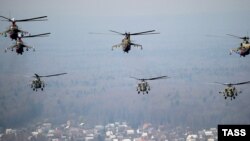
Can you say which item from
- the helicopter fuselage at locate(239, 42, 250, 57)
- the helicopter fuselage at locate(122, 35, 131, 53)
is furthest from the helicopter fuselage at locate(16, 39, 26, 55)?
the helicopter fuselage at locate(239, 42, 250, 57)

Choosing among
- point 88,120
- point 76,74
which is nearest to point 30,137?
point 88,120

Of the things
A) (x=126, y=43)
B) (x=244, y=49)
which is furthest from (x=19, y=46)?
(x=244, y=49)

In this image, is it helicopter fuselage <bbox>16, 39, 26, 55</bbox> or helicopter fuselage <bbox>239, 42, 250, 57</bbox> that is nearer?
helicopter fuselage <bbox>16, 39, 26, 55</bbox>

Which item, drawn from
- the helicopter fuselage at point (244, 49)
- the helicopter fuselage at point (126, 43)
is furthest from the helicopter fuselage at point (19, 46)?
the helicopter fuselage at point (244, 49)

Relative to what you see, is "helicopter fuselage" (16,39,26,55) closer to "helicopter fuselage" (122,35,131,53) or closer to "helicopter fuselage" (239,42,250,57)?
"helicopter fuselage" (122,35,131,53)

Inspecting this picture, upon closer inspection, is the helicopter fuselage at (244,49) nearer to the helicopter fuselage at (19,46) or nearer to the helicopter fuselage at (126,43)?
the helicopter fuselage at (126,43)

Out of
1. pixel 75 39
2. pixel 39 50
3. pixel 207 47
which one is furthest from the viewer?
pixel 75 39

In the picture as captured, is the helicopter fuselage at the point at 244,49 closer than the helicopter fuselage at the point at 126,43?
No

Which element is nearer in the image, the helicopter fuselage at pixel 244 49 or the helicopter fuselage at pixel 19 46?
the helicopter fuselage at pixel 19 46

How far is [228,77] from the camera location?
117812 mm

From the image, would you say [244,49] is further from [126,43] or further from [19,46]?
[19,46]

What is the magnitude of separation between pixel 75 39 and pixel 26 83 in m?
73.1

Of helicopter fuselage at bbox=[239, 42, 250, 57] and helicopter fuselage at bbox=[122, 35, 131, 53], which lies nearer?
helicopter fuselage at bbox=[122, 35, 131, 53]

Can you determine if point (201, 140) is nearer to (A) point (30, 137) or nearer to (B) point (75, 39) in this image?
(A) point (30, 137)
